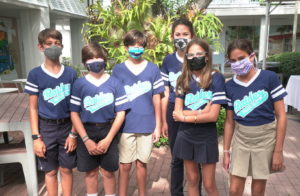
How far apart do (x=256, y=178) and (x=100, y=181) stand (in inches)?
83.8

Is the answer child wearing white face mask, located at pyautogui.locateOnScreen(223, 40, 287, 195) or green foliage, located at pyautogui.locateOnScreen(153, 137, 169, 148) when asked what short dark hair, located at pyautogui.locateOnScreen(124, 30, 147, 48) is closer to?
child wearing white face mask, located at pyautogui.locateOnScreen(223, 40, 287, 195)

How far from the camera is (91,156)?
8.22ft

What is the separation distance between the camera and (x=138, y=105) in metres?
2.59

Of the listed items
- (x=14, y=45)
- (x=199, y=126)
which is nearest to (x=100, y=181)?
(x=199, y=126)

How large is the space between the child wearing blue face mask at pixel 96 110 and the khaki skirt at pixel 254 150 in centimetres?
102

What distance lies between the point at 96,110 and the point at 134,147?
54 cm

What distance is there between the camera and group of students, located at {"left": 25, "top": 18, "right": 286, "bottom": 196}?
221 cm

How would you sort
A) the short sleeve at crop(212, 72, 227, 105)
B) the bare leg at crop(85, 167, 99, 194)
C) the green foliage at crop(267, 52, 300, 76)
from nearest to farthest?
the short sleeve at crop(212, 72, 227, 105) → the bare leg at crop(85, 167, 99, 194) → the green foliage at crop(267, 52, 300, 76)

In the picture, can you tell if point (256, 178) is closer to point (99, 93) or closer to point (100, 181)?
point (99, 93)

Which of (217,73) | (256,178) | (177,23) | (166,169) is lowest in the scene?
→ (166,169)

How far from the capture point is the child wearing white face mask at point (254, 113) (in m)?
2.15

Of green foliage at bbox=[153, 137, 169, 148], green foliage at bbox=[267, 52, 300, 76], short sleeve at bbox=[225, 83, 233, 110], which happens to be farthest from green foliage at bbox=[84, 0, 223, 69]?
green foliage at bbox=[267, 52, 300, 76]

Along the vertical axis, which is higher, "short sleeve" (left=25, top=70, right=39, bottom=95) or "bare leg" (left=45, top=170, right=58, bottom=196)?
"short sleeve" (left=25, top=70, right=39, bottom=95)

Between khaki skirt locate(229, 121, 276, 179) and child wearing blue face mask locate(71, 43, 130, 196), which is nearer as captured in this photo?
khaki skirt locate(229, 121, 276, 179)
